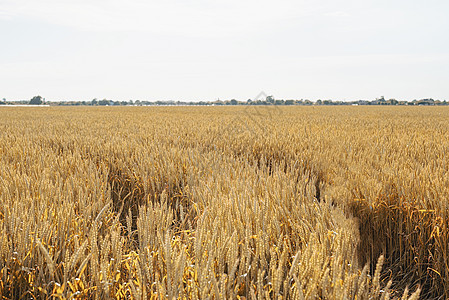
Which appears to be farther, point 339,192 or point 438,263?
point 339,192

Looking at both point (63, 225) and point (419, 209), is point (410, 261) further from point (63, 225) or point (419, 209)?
point (63, 225)

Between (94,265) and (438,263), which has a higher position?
(94,265)

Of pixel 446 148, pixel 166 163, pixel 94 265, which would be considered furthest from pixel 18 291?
pixel 446 148

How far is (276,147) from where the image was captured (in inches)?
163

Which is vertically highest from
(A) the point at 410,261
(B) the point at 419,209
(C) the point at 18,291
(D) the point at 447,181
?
(D) the point at 447,181

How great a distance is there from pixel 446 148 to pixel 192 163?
2747mm

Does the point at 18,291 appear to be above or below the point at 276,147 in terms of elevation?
below

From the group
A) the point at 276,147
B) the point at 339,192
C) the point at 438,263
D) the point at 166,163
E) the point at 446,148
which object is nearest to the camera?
the point at 438,263

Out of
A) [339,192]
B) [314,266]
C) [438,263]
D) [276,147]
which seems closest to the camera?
[314,266]

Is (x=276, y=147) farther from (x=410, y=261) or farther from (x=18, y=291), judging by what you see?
(x=18, y=291)

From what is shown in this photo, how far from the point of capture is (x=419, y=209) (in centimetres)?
191

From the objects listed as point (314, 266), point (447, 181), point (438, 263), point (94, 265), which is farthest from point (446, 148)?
point (94, 265)

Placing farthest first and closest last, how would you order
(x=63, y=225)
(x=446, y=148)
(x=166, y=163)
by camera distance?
(x=446, y=148)
(x=166, y=163)
(x=63, y=225)

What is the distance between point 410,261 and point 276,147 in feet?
7.71
